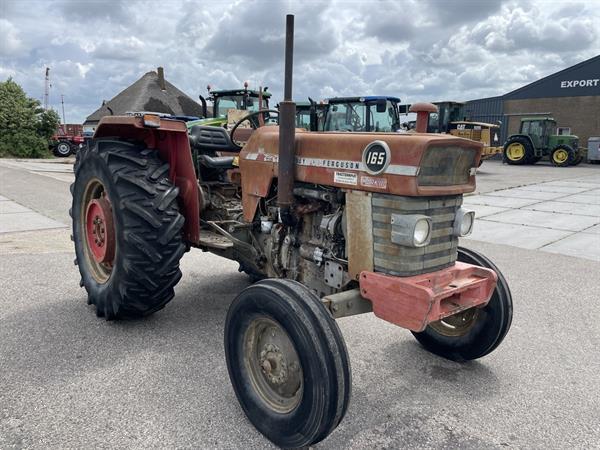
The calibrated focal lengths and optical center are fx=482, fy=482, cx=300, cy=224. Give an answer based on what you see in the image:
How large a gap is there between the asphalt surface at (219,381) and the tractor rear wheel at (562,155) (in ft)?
64.3

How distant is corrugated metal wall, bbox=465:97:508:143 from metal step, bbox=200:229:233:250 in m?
27.8

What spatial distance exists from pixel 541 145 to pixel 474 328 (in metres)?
21.6

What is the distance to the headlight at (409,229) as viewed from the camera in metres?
2.30

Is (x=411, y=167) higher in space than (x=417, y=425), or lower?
Result: higher

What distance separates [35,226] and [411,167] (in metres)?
6.64

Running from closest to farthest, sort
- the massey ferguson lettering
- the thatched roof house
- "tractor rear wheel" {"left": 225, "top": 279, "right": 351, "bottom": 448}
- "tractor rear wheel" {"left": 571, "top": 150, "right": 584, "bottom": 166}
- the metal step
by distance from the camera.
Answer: "tractor rear wheel" {"left": 225, "top": 279, "right": 351, "bottom": 448} → the metal step → "tractor rear wheel" {"left": 571, "top": 150, "right": 584, "bottom": 166} → the massey ferguson lettering → the thatched roof house

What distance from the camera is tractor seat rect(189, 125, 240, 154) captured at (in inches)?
154

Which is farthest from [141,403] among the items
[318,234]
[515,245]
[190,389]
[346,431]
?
[515,245]

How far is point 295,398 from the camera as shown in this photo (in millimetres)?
2311

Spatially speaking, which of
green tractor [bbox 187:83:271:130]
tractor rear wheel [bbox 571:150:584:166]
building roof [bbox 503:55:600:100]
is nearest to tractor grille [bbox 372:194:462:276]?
green tractor [bbox 187:83:271:130]

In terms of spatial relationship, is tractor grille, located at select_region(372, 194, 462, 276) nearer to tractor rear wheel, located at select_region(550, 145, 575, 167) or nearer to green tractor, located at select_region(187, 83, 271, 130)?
green tractor, located at select_region(187, 83, 271, 130)

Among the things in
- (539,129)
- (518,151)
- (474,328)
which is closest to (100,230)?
(474,328)

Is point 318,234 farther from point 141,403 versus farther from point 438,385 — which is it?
point 141,403

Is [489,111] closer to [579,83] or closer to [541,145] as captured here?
[579,83]
